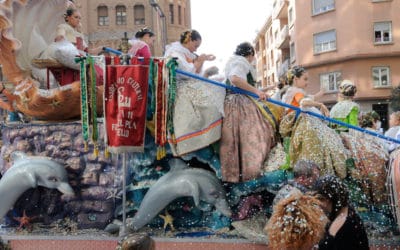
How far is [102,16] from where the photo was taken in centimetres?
4566

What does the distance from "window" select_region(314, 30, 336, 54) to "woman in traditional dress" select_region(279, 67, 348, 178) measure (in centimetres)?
2396

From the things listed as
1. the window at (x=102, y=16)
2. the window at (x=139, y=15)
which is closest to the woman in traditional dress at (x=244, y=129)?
the window at (x=139, y=15)

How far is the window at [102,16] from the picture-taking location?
4550cm

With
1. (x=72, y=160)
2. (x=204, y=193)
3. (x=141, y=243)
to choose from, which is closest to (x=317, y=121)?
(x=204, y=193)

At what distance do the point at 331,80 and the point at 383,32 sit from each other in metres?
3.55

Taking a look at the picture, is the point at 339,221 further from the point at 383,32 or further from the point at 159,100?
the point at 383,32

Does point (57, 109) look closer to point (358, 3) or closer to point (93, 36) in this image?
point (358, 3)

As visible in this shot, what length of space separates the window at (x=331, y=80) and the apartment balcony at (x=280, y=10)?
8.08 m

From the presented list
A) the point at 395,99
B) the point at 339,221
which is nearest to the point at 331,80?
the point at 395,99

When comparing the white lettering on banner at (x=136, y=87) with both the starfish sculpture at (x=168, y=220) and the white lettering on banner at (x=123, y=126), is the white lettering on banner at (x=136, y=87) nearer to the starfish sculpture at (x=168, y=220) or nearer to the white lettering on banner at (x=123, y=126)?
the white lettering on banner at (x=123, y=126)

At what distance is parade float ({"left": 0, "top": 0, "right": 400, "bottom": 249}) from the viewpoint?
5.23 m

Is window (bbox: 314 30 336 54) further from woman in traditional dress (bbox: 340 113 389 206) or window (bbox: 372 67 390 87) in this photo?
woman in traditional dress (bbox: 340 113 389 206)

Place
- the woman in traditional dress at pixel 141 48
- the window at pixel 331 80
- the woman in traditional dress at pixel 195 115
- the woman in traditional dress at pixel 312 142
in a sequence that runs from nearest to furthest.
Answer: the woman in traditional dress at pixel 312 142 → the woman in traditional dress at pixel 195 115 → the woman in traditional dress at pixel 141 48 → the window at pixel 331 80

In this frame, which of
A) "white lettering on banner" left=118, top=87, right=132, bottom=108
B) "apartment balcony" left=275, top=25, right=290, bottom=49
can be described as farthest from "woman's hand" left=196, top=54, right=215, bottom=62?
"apartment balcony" left=275, top=25, right=290, bottom=49
